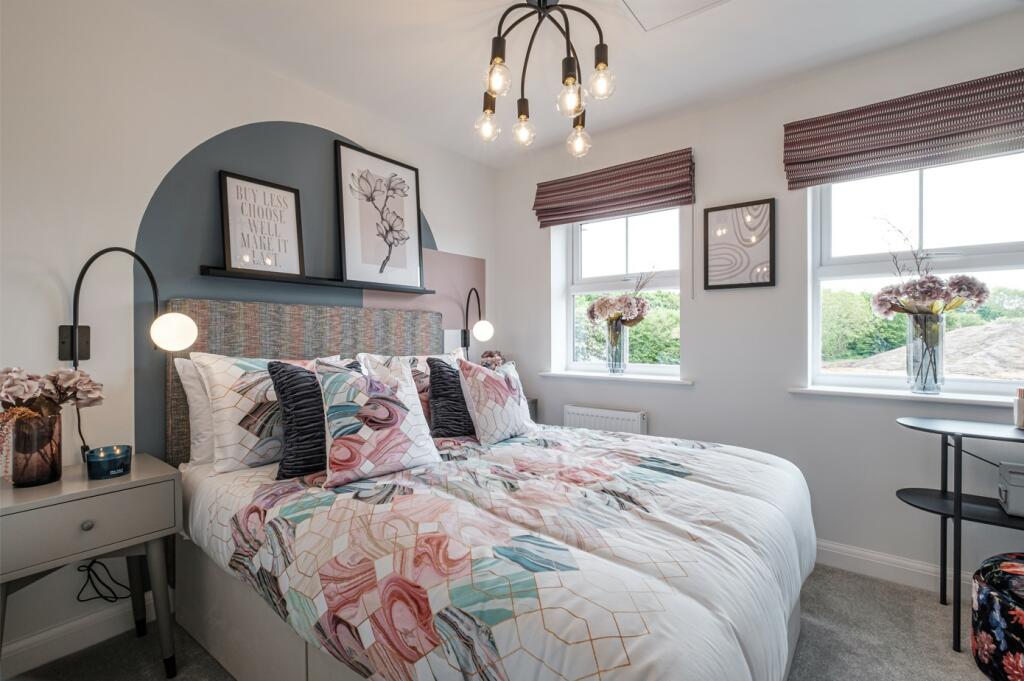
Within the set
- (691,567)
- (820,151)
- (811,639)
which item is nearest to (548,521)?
(691,567)

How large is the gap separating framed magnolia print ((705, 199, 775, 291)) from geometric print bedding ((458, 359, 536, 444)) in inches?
57.2

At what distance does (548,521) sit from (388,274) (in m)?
2.06

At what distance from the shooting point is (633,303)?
3.14 meters

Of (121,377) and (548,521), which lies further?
(121,377)

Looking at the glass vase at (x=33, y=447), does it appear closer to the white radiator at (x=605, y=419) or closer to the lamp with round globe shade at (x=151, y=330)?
the lamp with round globe shade at (x=151, y=330)

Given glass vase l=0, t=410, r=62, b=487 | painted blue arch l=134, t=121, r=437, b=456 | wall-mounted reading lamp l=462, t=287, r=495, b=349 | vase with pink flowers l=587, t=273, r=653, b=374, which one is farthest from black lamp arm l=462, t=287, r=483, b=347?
glass vase l=0, t=410, r=62, b=487

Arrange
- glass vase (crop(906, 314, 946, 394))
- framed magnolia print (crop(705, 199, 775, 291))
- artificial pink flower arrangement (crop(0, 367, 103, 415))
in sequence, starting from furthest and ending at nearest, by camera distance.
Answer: framed magnolia print (crop(705, 199, 775, 291)) < glass vase (crop(906, 314, 946, 394)) < artificial pink flower arrangement (crop(0, 367, 103, 415))

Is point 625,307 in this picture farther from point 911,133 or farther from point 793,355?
point 911,133

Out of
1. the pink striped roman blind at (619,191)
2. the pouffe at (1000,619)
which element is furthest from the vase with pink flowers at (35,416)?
the pouffe at (1000,619)

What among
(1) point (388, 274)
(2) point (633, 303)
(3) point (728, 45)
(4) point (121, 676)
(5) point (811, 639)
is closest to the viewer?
(4) point (121, 676)

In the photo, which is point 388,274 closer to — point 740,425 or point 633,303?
point 633,303

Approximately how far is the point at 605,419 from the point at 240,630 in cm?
227

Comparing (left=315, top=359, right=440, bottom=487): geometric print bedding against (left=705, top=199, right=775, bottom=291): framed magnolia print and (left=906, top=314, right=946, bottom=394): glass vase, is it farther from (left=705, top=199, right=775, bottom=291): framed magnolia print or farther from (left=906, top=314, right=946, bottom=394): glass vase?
(left=906, top=314, right=946, bottom=394): glass vase

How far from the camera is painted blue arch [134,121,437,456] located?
6.40 ft
